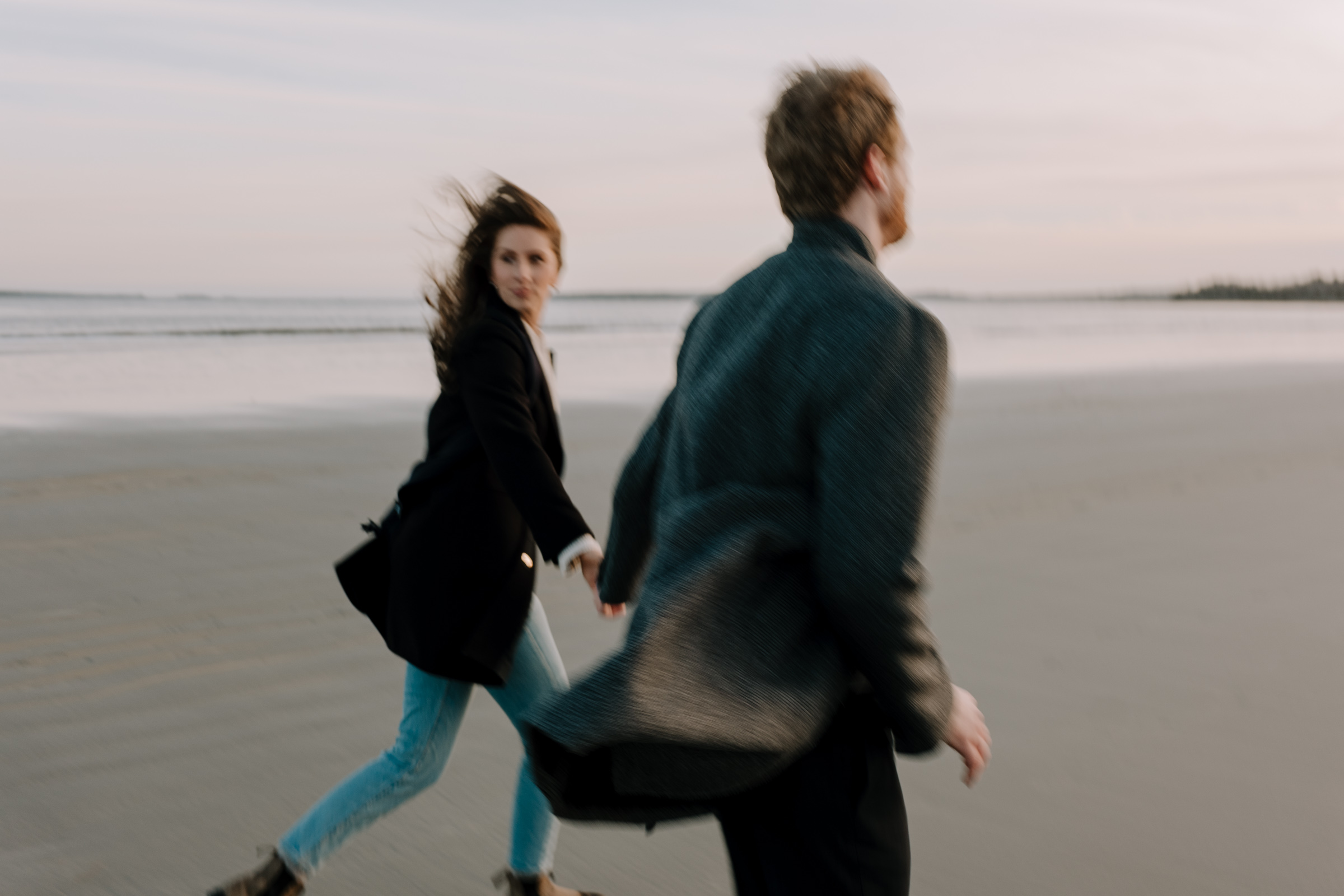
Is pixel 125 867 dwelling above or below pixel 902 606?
below

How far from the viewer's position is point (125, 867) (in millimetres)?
2840

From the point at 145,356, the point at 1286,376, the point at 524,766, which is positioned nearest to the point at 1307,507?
the point at 524,766

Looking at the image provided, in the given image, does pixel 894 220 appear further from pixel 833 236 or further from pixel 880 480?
pixel 880 480

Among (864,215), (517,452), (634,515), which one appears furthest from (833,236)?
(517,452)

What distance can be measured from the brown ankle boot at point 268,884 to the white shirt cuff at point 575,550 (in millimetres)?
913

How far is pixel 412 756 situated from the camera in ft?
7.84

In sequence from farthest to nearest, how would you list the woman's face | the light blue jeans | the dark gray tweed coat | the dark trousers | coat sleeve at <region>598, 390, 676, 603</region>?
the woman's face, the light blue jeans, coat sleeve at <region>598, 390, 676, 603</region>, the dark trousers, the dark gray tweed coat

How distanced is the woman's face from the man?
3.38 ft

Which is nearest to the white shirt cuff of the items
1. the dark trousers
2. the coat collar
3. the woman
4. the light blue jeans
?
the woman

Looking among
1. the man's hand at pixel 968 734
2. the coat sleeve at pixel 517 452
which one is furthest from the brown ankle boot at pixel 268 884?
the man's hand at pixel 968 734

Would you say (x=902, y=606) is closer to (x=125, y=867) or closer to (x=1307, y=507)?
(x=125, y=867)

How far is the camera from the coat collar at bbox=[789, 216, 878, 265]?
1.47m

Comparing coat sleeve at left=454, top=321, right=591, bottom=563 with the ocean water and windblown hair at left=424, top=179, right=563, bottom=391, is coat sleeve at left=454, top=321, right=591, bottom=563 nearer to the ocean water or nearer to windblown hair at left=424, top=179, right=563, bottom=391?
windblown hair at left=424, top=179, right=563, bottom=391

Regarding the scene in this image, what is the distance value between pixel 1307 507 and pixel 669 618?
7266mm
